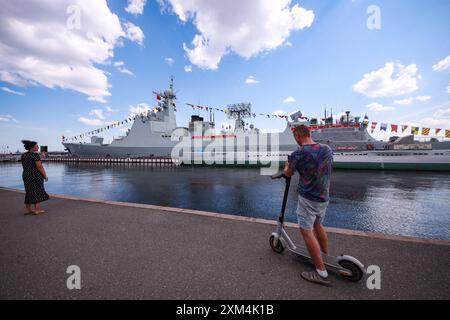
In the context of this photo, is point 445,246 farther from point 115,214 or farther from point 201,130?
point 201,130

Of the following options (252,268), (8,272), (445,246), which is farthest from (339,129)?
(8,272)

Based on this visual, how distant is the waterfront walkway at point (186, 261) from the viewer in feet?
6.75

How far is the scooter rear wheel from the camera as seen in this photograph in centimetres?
213

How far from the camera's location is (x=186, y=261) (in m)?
2.66

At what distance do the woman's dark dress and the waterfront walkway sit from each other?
610 millimetres

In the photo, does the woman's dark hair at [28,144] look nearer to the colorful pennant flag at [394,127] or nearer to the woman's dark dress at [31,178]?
the woman's dark dress at [31,178]

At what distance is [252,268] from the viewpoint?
2496 mm

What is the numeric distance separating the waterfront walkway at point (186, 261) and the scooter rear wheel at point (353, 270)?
63mm

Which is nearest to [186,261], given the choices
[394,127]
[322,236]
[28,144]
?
[322,236]

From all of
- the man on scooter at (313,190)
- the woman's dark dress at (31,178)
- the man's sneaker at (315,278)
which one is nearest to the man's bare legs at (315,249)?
the man on scooter at (313,190)

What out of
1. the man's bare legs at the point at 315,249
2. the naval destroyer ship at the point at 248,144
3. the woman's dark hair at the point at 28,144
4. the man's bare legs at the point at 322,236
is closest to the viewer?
the man's bare legs at the point at 315,249

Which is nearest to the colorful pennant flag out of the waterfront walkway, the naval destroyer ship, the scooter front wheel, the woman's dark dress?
the naval destroyer ship

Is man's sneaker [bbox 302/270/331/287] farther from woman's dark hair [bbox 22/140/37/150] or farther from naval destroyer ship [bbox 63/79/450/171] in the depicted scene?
naval destroyer ship [bbox 63/79/450/171]
